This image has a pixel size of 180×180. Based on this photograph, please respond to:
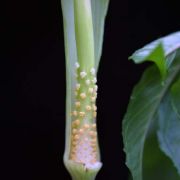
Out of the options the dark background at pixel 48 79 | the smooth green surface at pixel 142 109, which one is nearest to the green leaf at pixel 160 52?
the smooth green surface at pixel 142 109

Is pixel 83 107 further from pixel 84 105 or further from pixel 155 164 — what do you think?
pixel 155 164

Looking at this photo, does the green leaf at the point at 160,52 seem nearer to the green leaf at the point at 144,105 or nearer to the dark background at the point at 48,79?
the green leaf at the point at 144,105

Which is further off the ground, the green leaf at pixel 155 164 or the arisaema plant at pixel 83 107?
the arisaema plant at pixel 83 107

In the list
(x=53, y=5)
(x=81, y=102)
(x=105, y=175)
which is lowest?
(x=105, y=175)

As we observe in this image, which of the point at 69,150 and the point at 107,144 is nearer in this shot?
the point at 69,150

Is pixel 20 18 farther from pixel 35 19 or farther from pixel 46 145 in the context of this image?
pixel 46 145

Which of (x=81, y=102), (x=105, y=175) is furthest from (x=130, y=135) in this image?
(x=105, y=175)
